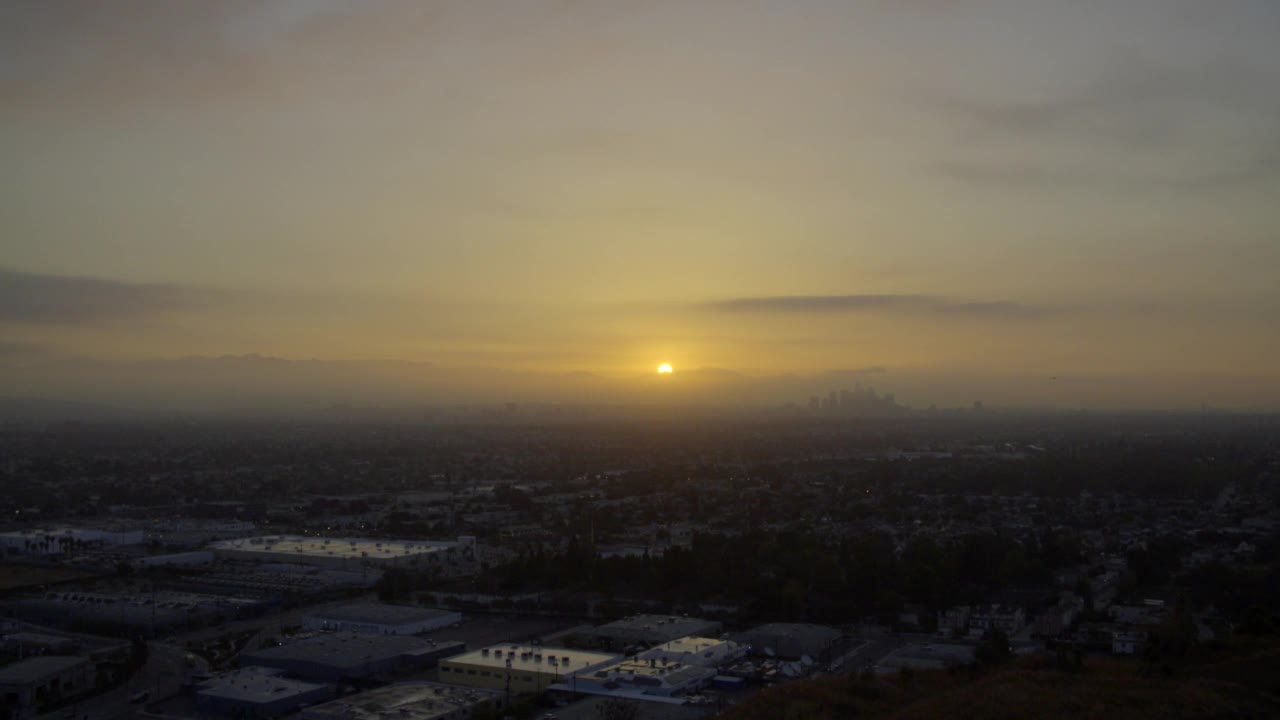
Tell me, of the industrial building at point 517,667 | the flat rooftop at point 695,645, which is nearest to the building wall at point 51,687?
the industrial building at point 517,667

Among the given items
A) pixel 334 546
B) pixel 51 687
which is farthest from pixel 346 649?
pixel 334 546

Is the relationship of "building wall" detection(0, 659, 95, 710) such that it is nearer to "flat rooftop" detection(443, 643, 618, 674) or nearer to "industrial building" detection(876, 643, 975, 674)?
"flat rooftop" detection(443, 643, 618, 674)

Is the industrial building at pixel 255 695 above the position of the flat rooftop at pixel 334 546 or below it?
above

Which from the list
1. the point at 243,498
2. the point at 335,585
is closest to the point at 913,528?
the point at 335,585

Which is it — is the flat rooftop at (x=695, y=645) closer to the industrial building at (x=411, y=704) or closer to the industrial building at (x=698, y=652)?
the industrial building at (x=698, y=652)

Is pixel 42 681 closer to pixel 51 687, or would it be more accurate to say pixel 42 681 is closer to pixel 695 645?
pixel 51 687

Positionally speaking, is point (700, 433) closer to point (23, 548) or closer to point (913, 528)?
point (913, 528)
